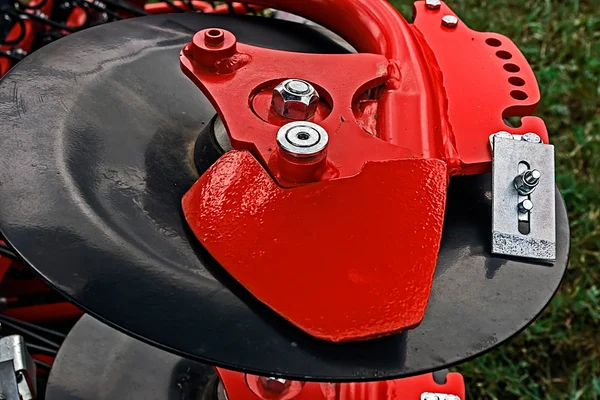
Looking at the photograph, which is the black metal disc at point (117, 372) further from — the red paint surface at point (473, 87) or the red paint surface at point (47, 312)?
the red paint surface at point (473, 87)

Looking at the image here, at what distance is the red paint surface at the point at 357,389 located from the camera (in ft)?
2.73

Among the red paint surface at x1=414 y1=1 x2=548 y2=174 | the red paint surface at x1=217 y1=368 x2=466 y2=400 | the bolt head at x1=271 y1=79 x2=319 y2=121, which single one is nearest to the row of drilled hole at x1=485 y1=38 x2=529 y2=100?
the red paint surface at x1=414 y1=1 x2=548 y2=174

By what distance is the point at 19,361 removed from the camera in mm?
757

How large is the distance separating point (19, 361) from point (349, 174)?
455 millimetres

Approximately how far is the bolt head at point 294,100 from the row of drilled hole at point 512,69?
8.8 inches

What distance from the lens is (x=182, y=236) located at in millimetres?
577

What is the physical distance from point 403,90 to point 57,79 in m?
0.34

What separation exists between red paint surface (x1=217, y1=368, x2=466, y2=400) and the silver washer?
396 mm

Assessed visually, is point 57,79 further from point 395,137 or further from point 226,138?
point 395,137

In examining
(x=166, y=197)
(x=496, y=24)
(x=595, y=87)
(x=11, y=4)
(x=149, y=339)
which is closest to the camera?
(x=149, y=339)

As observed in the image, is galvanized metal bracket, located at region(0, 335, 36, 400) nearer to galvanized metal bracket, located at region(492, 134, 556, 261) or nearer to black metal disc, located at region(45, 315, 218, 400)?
black metal disc, located at region(45, 315, 218, 400)

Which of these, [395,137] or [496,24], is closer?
[395,137]

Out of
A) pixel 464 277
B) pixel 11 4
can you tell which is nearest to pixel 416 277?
pixel 464 277

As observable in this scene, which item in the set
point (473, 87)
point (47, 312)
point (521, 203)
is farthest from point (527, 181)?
point (47, 312)
